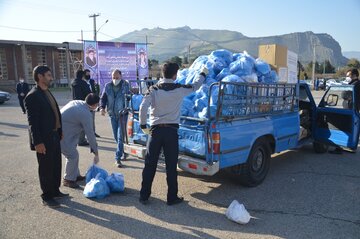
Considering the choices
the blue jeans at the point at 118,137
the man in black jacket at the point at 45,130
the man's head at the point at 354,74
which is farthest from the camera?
the man's head at the point at 354,74

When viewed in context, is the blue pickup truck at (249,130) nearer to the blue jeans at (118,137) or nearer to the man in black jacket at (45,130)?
the blue jeans at (118,137)

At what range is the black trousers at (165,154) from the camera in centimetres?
437

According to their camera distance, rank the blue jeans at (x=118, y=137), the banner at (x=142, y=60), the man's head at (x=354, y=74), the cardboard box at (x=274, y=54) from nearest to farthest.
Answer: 1. the blue jeans at (x=118, y=137)
2. the cardboard box at (x=274, y=54)
3. the man's head at (x=354, y=74)
4. the banner at (x=142, y=60)

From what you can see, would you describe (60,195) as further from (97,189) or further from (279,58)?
(279,58)

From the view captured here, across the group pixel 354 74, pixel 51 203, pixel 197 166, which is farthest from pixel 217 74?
pixel 354 74

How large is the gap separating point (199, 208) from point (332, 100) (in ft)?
14.9

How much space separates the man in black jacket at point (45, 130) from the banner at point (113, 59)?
8.09 metres

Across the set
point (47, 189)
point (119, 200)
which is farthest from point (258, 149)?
point (47, 189)

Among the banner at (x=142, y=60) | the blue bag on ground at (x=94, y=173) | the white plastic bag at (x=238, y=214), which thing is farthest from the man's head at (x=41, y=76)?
the banner at (x=142, y=60)

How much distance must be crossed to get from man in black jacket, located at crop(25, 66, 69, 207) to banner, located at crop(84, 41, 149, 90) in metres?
8.09

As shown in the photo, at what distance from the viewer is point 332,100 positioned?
7.32m

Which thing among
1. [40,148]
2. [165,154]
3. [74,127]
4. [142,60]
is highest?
[142,60]

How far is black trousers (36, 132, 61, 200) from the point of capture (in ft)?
14.5

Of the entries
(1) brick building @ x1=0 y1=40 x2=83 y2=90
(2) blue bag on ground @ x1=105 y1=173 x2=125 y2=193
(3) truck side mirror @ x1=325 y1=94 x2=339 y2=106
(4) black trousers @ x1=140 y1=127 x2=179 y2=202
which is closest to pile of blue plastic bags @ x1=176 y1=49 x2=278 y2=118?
(4) black trousers @ x1=140 y1=127 x2=179 y2=202
